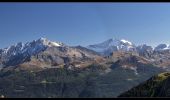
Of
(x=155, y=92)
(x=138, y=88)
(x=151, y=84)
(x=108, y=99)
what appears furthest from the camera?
(x=138, y=88)

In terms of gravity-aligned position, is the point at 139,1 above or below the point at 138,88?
above

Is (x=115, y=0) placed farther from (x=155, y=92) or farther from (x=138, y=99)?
(x=155, y=92)

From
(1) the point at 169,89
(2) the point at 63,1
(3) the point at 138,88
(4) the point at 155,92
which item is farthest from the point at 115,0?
(3) the point at 138,88

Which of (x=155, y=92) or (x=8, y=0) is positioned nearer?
(x=8, y=0)

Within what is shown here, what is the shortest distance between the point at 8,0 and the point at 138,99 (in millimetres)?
2064

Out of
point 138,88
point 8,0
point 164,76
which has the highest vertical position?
point 8,0

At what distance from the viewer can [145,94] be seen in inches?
6870

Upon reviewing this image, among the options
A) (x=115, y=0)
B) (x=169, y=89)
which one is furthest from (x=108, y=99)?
(x=169, y=89)

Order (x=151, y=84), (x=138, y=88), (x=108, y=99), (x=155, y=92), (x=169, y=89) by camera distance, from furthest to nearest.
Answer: (x=138, y=88) → (x=151, y=84) → (x=155, y=92) → (x=169, y=89) → (x=108, y=99)

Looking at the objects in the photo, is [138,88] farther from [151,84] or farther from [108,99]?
[108,99]

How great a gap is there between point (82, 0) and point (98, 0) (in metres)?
0.20

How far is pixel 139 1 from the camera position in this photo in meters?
4.31

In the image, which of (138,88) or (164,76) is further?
(138,88)

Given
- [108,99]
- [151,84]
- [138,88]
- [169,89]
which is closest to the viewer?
[108,99]
